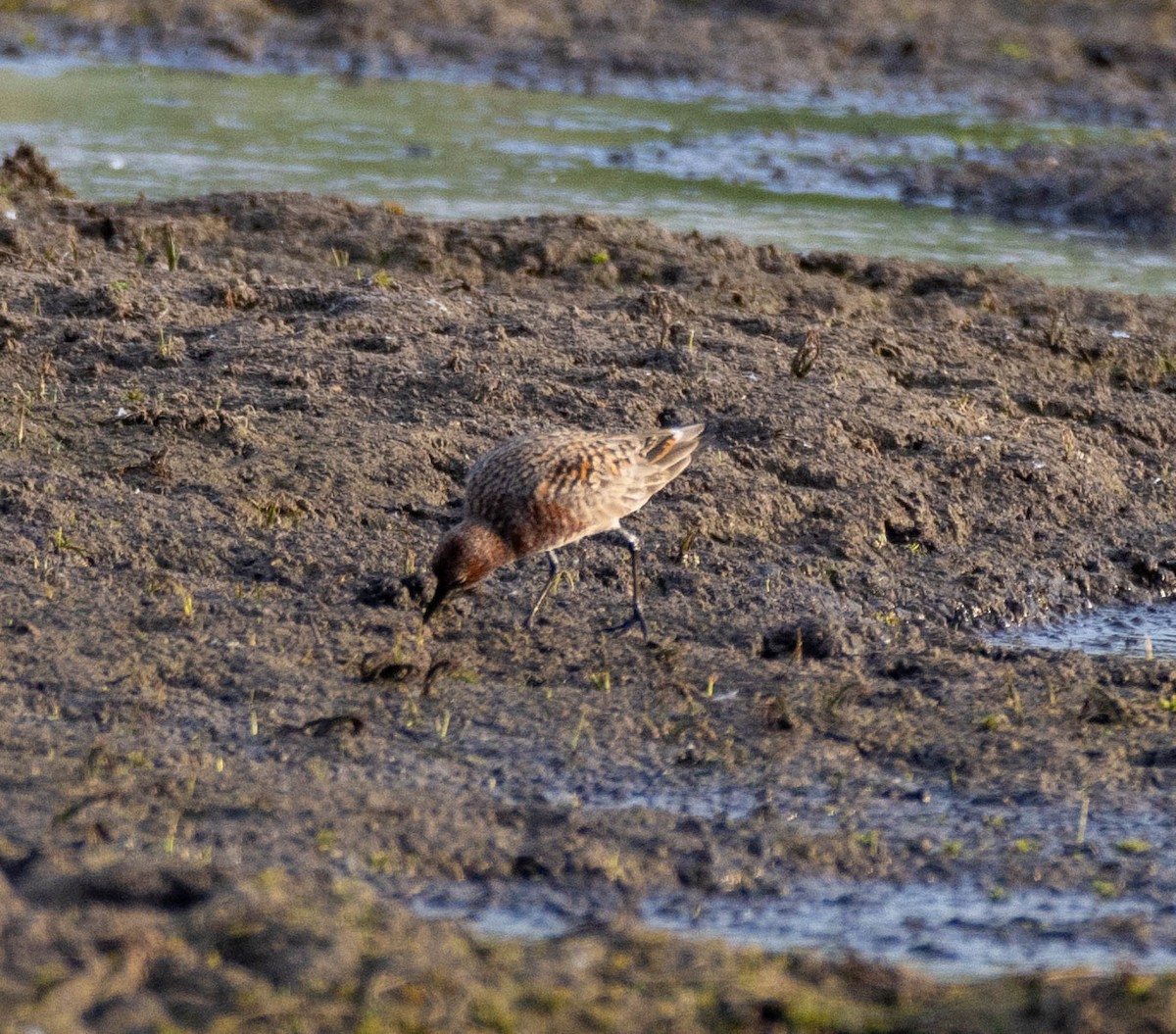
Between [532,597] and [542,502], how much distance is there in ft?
2.37

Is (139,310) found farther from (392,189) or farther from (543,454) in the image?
(392,189)

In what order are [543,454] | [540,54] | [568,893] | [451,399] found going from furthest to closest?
[540,54]
[451,399]
[543,454]
[568,893]

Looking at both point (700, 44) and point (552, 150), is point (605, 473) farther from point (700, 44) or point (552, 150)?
point (700, 44)

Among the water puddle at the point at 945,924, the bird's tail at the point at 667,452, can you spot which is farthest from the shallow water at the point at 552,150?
the water puddle at the point at 945,924

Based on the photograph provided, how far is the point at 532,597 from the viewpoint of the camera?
707 cm

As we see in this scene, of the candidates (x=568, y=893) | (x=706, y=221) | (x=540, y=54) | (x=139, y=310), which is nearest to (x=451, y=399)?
(x=139, y=310)

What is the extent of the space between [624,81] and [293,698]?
19.7 meters

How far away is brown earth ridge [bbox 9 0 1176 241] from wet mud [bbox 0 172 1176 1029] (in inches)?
535

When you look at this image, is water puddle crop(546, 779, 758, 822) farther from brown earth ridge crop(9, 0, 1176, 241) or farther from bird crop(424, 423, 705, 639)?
brown earth ridge crop(9, 0, 1176, 241)

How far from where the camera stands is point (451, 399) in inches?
337

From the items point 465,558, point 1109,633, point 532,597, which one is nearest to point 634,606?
point 532,597

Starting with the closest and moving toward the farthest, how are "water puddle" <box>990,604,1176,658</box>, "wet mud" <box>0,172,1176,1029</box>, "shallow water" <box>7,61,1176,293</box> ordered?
"wet mud" <box>0,172,1176,1029</box> → "water puddle" <box>990,604,1176,658</box> → "shallow water" <box>7,61,1176,293</box>

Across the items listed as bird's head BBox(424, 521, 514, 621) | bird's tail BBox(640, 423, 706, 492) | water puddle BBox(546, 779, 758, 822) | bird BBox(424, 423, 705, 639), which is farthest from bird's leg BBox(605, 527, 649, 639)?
water puddle BBox(546, 779, 758, 822)

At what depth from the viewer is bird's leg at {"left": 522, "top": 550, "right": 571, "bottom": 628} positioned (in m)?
6.82
